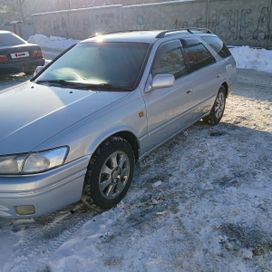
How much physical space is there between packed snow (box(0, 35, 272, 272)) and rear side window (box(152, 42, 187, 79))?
1.11 m

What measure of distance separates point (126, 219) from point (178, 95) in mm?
1829

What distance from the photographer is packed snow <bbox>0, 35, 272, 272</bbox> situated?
3111 millimetres

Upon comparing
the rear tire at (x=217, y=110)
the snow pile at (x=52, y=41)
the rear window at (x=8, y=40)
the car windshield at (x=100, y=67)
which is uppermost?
the car windshield at (x=100, y=67)

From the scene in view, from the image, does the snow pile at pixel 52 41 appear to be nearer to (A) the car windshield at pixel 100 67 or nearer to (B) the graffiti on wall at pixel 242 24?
(B) the graffiti on wall at pixel 242 24

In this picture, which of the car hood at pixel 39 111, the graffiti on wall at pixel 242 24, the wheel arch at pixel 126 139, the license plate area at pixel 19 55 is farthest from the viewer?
the graffiti on wall at pixel 242 24

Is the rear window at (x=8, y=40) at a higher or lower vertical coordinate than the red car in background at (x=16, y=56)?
higher

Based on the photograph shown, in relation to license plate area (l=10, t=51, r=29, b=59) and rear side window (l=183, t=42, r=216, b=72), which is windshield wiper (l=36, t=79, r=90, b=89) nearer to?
rear side window (l=183, t=42, r=216, b=72)

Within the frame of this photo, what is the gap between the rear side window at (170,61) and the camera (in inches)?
179

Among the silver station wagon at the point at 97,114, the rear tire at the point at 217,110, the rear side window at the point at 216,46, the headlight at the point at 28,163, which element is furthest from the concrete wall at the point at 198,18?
the headlight at the point at 28,163

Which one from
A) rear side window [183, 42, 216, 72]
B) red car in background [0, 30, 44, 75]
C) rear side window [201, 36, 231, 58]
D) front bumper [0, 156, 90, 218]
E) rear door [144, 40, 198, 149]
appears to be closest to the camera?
front bumper [0, 156, 90, 218]

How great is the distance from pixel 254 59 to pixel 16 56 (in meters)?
7.41

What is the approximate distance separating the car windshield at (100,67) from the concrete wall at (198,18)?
437 inches

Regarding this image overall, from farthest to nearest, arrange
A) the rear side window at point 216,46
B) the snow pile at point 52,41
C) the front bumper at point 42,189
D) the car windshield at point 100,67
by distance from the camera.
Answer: the snow pile at point 52,41 → the rear side window at point 216,46 → the car windshield at point 100,67 → the front bumper at point 42,189

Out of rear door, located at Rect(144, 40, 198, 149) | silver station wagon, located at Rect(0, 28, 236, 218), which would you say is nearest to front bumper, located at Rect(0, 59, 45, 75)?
silver station wagon, located at Rect(0, 28, 236, 218)
